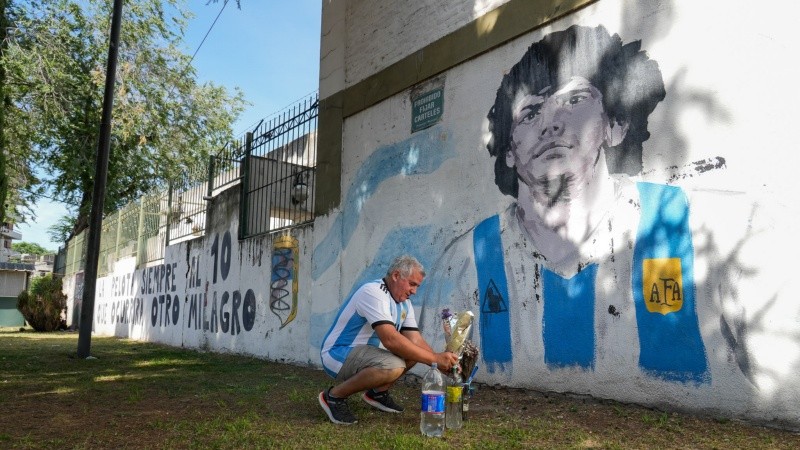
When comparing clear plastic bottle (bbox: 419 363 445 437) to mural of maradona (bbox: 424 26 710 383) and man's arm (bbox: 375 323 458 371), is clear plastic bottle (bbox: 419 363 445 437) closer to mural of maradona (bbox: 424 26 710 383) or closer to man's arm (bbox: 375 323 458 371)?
man's arm (bbox: 375 323 458 371)

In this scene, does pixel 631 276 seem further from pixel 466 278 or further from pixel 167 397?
pixel 167 397

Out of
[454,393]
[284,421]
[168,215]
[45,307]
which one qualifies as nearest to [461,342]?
[454,393]

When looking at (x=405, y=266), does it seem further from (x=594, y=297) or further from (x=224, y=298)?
(x=224, y=298)

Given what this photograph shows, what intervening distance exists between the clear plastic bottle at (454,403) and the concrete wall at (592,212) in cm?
147

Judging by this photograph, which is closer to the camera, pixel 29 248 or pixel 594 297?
pixel 594 297

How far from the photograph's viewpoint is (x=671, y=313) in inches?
186

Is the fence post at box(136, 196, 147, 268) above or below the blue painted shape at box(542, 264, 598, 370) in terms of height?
above

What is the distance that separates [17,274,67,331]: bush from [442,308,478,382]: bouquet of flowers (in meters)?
18.7

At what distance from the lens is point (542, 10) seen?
19.6ft

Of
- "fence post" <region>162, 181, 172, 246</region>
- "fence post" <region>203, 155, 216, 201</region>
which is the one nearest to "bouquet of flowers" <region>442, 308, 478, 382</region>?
"fence post" <region>203, 155, 216, 201</region>

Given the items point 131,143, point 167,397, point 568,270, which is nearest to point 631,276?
point 568,270

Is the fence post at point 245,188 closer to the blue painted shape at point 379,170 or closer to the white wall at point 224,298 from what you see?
the white wall at point 224,298

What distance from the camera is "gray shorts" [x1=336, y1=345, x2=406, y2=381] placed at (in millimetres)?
4266

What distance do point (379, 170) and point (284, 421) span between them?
386cm
